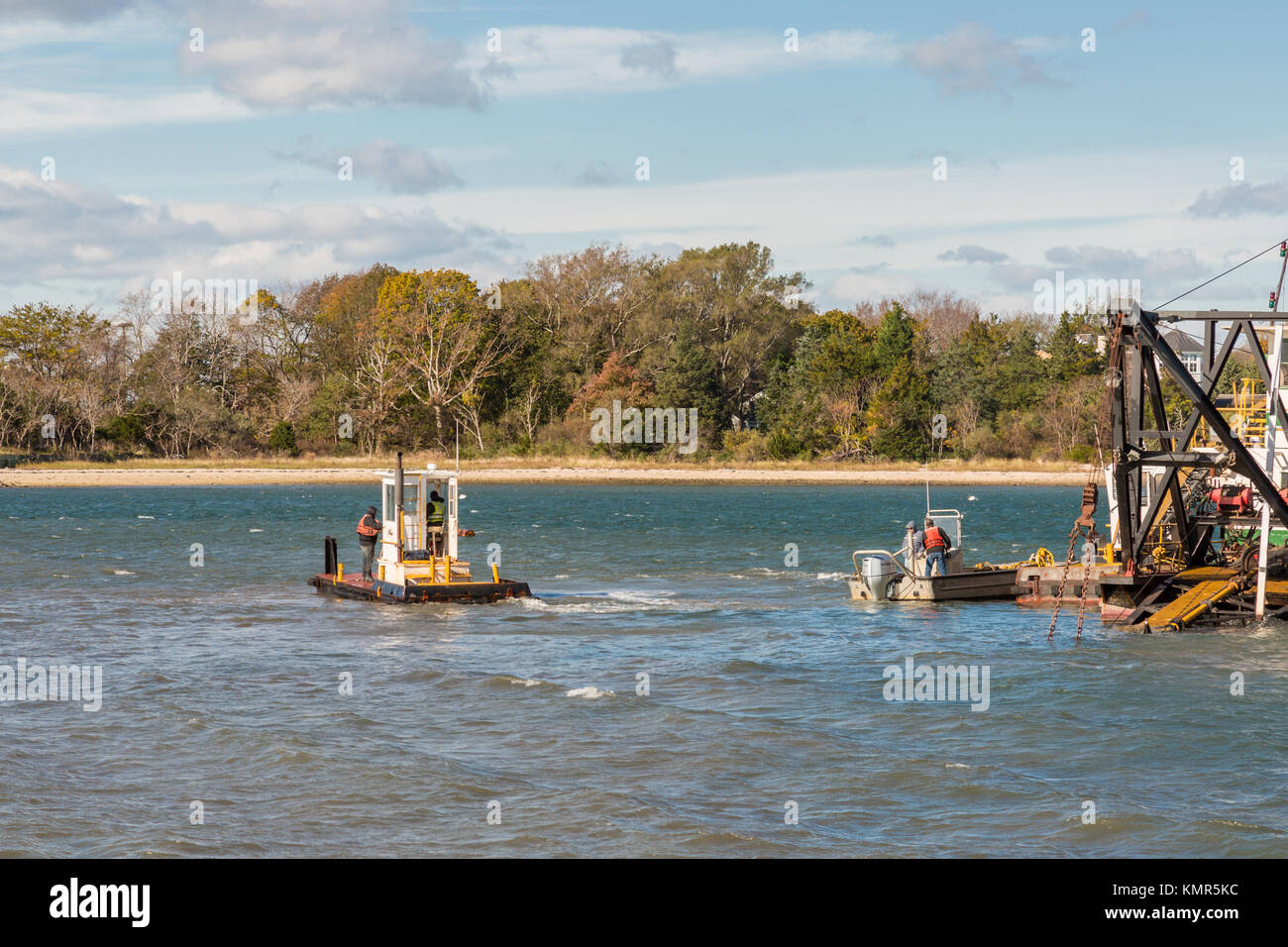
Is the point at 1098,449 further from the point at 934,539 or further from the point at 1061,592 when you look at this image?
the point at 934,539

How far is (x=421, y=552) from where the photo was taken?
29312 mm

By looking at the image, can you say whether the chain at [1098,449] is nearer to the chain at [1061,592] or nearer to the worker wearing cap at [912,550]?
the chain at [1061,592]

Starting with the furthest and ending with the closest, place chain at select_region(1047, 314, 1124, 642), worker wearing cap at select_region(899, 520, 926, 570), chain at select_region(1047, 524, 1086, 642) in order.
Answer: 1. worker wearing cap at select_region(899, 520, 926, 570)
2. chain at select_region(1047, 524, 1086, 642)
3. chain at select_region(1047, 314, 1124, 642)

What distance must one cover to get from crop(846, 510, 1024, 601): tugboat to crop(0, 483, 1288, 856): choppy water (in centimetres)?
63

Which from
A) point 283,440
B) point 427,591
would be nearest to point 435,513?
point 427,591

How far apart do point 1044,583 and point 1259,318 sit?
7.81 metres

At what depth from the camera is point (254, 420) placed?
102m

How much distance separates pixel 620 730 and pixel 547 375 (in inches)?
3263

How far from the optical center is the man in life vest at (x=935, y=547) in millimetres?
31109

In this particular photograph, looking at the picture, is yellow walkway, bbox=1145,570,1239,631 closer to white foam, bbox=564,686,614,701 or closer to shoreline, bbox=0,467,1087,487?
white foam, bbox=564,686,614,701

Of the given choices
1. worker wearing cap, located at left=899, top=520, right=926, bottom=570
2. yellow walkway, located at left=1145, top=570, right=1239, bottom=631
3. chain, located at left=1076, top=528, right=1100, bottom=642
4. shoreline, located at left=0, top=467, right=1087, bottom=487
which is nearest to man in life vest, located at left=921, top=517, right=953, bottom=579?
worker wearing cap, located at left=899, top=520, right=926, bottom=570

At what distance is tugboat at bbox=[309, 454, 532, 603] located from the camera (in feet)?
93.9
